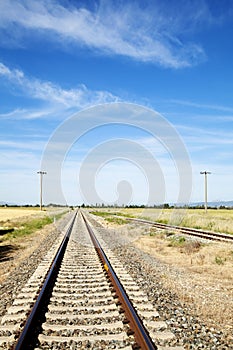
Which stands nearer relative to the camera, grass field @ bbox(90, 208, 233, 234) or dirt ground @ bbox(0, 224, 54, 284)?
dirt ground @ bbox(0, 224, 54, 284)

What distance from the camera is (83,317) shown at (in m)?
5.57

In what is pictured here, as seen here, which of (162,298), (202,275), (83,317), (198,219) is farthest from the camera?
(198,219)

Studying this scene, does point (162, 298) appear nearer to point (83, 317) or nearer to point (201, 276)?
point (83, 317)

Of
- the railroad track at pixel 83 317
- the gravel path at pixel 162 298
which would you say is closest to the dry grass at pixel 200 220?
the gravel path at pixel 162 298

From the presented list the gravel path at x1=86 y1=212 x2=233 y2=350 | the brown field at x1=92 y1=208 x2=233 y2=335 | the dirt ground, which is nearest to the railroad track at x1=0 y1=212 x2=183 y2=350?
the gravel path at x1=86 y1=212 x2=233 y2=350

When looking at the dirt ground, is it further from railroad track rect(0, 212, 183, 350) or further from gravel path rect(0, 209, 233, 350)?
railroad track rect(0, 212, 183, 350)

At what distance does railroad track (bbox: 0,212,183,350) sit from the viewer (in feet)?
15.0

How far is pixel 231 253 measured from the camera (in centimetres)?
1281

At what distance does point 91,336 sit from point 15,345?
3.32 feet

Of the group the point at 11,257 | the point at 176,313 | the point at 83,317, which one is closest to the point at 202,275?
the point at 176,313

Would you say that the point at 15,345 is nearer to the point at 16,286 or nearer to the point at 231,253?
the point at 16,286

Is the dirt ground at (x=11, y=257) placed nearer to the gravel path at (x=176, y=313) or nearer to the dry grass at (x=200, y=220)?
the gravel path at (x=176, y=313)

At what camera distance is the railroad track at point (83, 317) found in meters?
4.58

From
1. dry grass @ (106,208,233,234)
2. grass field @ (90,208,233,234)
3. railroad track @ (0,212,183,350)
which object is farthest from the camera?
grass field @ (90,208,233,234)
